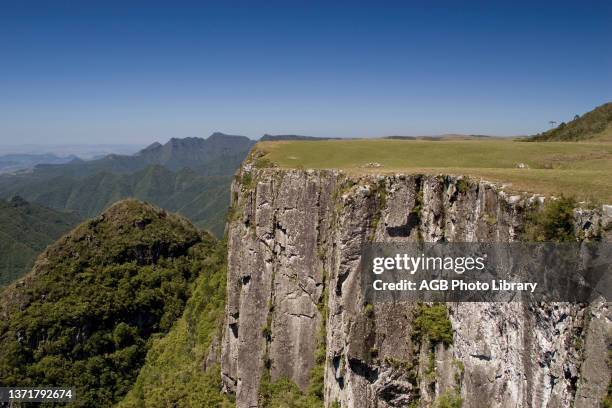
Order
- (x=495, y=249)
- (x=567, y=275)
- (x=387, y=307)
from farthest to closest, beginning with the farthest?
(x=387, y=307) → (x=495, y=249) → (x=567, y=275)

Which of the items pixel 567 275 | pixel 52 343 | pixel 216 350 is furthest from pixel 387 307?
pixel 52 343

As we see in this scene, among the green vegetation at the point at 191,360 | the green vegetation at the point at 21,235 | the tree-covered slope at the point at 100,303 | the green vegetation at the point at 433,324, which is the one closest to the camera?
the green vegetation at the point at 433,324

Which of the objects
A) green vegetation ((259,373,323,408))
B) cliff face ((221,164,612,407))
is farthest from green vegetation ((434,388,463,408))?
green vegetation ((259,373,323,408))

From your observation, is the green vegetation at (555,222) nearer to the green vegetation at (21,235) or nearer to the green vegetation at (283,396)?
the green vegetation at (283,396)

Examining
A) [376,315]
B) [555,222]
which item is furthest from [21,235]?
[555,222]

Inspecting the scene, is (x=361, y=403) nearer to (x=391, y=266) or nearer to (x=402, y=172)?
(x=391, y=266)

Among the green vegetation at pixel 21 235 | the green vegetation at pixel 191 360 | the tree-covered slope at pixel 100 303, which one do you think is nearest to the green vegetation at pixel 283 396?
the green vegetation at pixel 191 360

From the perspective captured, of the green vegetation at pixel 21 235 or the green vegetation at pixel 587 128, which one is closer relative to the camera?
the green vegetation at pixel 587 128

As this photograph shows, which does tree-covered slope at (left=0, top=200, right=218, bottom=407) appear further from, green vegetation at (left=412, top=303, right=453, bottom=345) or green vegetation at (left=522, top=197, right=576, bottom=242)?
green vegetation at (left=522, top=197, right=576, bottom=242)
